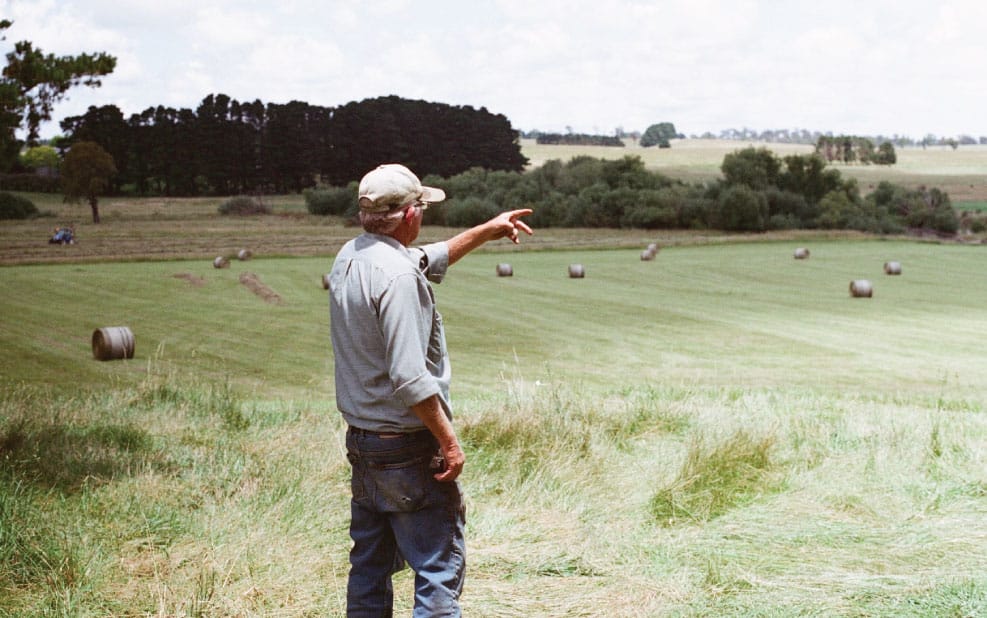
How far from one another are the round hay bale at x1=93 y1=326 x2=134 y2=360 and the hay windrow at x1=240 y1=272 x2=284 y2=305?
6820 mm

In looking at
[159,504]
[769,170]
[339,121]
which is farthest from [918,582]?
[769,170]

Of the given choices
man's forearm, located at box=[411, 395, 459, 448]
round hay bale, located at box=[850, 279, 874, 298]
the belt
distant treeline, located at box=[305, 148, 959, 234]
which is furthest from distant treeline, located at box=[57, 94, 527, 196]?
man's forearm, located at box=[411, 395, 459, 448]

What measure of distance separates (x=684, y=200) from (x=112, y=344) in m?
41.2

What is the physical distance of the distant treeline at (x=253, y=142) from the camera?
3553cm

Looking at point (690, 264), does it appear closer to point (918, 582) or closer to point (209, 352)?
point (209, 352)

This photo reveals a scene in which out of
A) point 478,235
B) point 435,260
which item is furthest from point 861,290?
point 435,260

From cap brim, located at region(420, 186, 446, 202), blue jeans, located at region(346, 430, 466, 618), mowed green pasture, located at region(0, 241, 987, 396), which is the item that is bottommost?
mowed green pasture, located at region(0, 241, 987, 396)

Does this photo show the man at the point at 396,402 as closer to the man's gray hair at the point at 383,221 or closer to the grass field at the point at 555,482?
the man's gray hair at the point at 383,221

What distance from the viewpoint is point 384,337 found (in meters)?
3.42

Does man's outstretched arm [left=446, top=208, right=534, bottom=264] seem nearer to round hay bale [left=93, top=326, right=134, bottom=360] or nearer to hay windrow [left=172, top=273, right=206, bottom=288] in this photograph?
round hay bale [left=93, top=326, right=134, bottom=360]

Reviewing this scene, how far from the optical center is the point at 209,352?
17.0 m

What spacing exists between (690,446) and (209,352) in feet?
39.1

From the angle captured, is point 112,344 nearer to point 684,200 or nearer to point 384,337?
point 384,337

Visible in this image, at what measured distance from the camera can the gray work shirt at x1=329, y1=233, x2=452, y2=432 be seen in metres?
3.34
